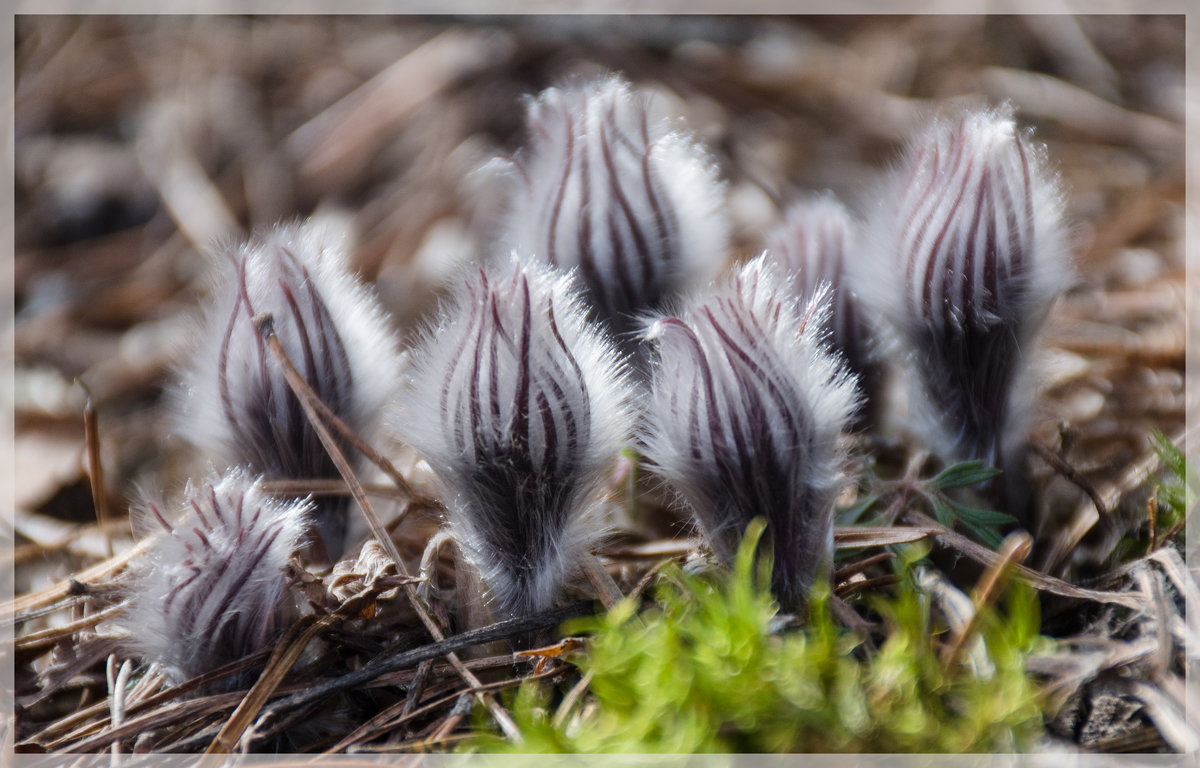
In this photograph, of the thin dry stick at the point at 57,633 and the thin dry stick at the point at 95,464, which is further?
the thin dry stick at the point at 95,464

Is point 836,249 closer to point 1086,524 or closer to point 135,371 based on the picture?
point 1086,524

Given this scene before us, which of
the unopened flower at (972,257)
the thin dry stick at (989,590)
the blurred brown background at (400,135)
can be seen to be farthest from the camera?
the blurred brown background at (400,135)

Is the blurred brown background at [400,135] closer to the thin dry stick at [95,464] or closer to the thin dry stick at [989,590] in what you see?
the thin dry stick at [95,464]

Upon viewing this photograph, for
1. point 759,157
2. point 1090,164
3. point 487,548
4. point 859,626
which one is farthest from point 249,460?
point 1090,164

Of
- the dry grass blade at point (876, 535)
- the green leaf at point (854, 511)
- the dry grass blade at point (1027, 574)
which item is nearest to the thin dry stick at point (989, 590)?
the dry grass blade at point (1027, 574)

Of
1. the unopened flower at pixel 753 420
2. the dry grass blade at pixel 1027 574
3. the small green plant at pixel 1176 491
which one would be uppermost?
the unopened flower at pixel 753 420

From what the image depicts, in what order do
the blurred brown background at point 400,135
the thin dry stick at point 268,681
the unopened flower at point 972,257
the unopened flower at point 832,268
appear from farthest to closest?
the blurred brown background at point 400,135, the unopened flower at point 832,268, the unopened flower at point 972,257, the thin dry stick at point 268,681

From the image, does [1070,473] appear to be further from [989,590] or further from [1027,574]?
[989,590]

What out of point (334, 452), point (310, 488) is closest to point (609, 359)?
point (334, 452)
